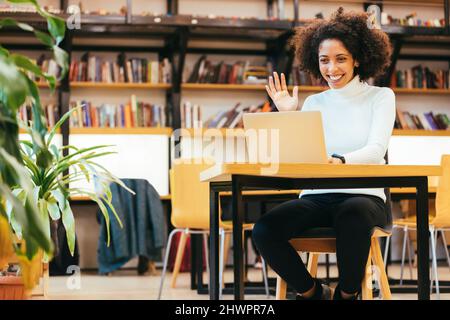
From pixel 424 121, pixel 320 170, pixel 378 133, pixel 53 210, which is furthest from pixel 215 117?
pixel 320 170

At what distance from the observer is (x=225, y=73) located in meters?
6.59

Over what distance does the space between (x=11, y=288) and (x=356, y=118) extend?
1185 millimetres

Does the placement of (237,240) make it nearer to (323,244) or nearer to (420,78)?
(323,244)

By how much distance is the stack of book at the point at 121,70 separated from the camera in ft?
20.9

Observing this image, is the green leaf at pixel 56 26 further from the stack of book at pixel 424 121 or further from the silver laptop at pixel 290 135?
the stack of book at pixel 424 121

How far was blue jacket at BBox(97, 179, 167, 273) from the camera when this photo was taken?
5.24 m

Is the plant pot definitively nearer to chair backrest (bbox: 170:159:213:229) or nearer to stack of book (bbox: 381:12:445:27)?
chair backrest (bbox: 170:159:213:229)

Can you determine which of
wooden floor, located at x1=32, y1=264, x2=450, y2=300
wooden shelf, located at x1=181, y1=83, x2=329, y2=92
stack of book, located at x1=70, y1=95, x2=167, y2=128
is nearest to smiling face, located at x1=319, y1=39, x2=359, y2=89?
wooden floor, located at x1=32, y1=264, x2=450, y2=300

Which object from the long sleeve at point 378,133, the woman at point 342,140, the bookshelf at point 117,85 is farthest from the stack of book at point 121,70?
the long sleeve at point 378,133

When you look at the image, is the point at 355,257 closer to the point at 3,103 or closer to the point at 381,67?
the point at 381,67

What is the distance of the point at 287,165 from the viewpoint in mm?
1861

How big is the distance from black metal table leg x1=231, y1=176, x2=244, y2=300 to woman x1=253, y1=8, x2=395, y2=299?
0.32 meters

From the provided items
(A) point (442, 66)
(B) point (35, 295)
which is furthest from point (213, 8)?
(B) point (35, 295)
